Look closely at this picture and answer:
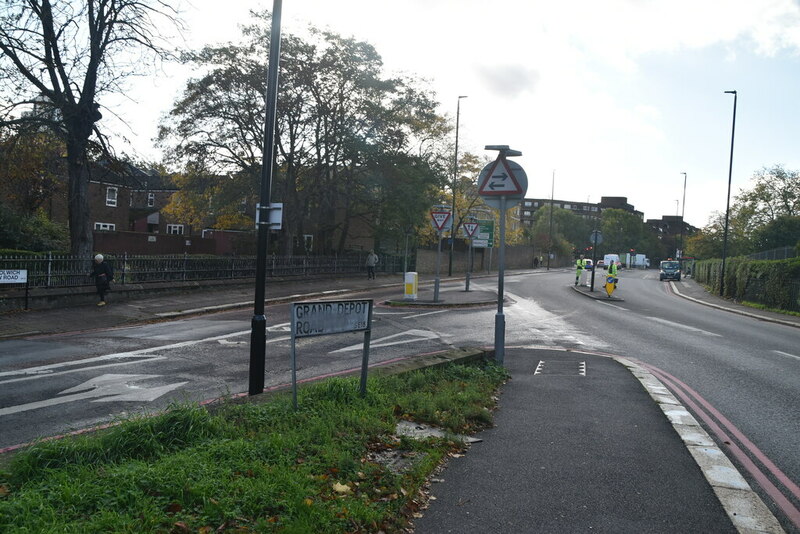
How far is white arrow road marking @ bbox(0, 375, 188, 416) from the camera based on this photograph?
6.96m

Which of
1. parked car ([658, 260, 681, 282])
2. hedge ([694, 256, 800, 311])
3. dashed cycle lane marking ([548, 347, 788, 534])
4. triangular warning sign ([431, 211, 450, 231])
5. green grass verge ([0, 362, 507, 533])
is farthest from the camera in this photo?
parked car ([658, 260, 681, 282])

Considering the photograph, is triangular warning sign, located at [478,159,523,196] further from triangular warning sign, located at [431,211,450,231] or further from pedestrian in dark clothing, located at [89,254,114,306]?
pedestrian in dark clothing, located at [89,254,114,306]

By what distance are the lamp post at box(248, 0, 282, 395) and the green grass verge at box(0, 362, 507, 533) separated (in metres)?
1.08

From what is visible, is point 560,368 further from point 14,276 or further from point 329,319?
point 14,276

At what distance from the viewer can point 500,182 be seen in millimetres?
9297

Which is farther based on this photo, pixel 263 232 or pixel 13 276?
pixel 13 276

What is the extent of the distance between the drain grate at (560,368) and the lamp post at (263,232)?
467cm

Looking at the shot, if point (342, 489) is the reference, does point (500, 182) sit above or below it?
above

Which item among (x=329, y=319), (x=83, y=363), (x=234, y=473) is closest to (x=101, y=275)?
(x=83, y=363)

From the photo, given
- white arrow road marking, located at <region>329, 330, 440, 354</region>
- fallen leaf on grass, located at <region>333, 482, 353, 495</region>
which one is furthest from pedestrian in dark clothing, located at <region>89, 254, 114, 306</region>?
fallen leaf on grass, located at <region>333, 482, 353, 495</region>

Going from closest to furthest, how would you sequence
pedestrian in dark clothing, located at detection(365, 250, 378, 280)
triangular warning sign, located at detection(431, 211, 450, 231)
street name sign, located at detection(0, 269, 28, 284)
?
street name sign, located at detection(0, 269, 28, 284), triangular warning sign, located at detection(431, 211, 450, 231), pedestrian in dark clothing, located at detection(365, 250, 378, 280)

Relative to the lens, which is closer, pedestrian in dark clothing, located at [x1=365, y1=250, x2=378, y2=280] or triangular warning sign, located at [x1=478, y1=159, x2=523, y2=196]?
triangular warning sign, located at [x1=478, y1=159, x2=523, y2=196]

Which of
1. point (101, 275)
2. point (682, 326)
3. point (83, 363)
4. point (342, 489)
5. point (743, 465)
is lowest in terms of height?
point (83, 363)

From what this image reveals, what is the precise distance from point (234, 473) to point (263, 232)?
377 centimetres
